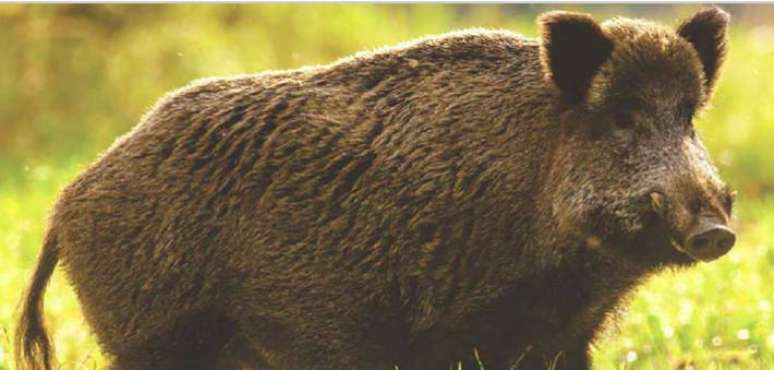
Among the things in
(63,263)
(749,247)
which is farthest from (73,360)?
(749,247)

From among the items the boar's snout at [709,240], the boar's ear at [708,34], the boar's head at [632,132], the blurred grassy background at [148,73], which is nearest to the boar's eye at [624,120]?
the boar's head at [632,132]

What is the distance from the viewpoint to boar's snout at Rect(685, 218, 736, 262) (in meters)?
3.68

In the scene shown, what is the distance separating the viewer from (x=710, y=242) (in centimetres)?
371

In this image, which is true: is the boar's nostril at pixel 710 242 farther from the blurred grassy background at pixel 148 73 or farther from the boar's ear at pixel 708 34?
the blurred grassy background at pixel 148 73

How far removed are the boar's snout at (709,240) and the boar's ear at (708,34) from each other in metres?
0.73

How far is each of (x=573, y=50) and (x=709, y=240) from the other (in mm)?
793

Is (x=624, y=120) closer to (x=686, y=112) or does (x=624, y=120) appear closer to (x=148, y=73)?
(x=686, y=112)

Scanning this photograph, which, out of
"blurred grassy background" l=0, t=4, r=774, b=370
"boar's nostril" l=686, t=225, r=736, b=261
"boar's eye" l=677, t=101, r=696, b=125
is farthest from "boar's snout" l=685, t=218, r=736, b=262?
"blurred grassy background" l=0, t=4, r=774, b=370

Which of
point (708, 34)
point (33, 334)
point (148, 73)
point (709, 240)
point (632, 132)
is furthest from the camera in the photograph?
point (148, 73)

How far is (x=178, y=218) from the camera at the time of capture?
4480 millimetres

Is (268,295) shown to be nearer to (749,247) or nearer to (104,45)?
(749,247)

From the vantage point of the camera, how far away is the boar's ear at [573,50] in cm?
418

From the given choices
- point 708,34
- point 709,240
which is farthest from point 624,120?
point 709,240

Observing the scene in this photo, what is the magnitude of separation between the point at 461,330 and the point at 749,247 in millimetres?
4512
